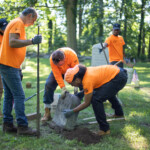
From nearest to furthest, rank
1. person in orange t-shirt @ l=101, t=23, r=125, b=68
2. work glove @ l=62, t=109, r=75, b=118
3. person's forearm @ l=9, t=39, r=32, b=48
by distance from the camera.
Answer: person's forearm @ l=9, t=39, r=32, b=48 → work glove @ l=62, t=109, r=75, b=118 → person in orange t-shirt @ l=101, t=23, r=125, b=68

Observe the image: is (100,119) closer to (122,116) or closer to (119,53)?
(122,116)

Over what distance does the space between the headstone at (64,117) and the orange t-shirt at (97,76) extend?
55cm

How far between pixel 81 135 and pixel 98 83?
0.85 metres

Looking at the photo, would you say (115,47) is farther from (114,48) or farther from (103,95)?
(103,95)

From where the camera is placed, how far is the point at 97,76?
3.47 m

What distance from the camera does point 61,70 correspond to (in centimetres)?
424

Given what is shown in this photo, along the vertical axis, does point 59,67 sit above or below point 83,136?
above

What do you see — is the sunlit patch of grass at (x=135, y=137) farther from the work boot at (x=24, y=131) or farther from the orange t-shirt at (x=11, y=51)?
the orange t-shirt at (x=11, y=51)

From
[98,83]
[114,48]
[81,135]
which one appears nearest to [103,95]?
[98,83]

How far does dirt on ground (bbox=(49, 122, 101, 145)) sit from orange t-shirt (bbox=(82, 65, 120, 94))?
0.72m

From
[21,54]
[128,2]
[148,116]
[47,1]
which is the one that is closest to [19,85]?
[21,54]

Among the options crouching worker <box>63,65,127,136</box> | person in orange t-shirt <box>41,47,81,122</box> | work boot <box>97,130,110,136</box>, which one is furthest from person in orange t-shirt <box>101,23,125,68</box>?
Result: work boot <box>97,130,110,136</box>

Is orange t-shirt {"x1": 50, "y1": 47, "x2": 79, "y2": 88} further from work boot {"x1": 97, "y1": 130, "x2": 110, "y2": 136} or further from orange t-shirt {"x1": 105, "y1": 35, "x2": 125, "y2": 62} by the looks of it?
orange t-shirt {"x1": 105, "y1": 35, "x2": 125, "y2": 62}

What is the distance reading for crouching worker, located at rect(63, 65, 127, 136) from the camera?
3316 millimetres
